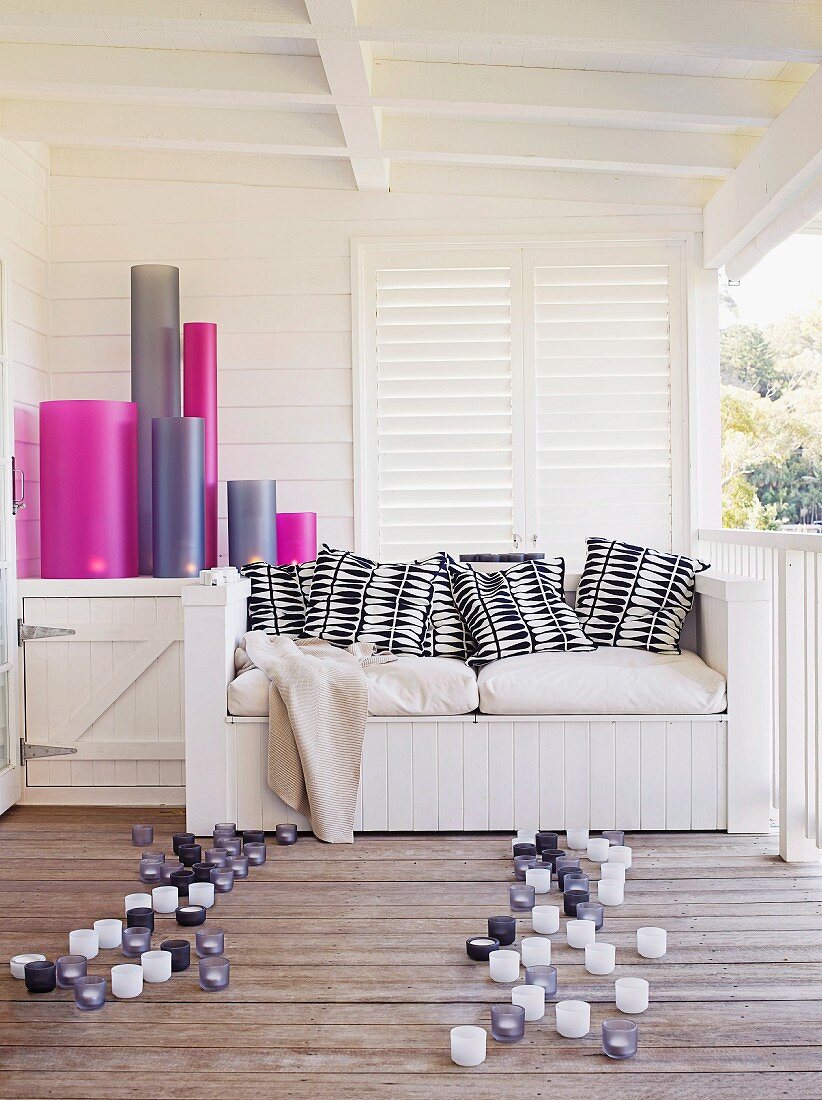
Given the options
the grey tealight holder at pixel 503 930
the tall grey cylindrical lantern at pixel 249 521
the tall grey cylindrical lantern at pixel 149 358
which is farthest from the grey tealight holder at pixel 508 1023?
the tall grey cylindrical lantern at pixel 149 358

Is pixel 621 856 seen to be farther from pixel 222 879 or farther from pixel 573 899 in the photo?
pixel 222 879

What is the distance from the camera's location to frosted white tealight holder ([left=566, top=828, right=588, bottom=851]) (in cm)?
312

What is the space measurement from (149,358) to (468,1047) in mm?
3077

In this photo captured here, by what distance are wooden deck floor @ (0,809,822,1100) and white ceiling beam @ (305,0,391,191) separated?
226 centimetres

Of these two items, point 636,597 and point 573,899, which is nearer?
point 573,899

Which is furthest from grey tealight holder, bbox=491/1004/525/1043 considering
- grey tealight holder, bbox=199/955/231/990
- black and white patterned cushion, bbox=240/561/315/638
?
black and white patterned cushion, bbox=240/561/315/638

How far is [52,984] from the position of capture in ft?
7.09

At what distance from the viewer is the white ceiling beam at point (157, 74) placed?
3.55m

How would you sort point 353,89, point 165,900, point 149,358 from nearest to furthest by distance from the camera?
1. point 165,900
2. point 353,89
3. point 149,358

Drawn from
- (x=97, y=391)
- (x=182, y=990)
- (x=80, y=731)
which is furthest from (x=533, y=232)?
(x=182, y=990)

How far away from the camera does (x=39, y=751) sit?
3.80 meters

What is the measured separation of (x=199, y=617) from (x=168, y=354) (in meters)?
1.37

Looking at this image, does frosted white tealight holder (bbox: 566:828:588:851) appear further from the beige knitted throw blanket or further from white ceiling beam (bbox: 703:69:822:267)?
white ceiling beam (bbox: 703:69:822:267)

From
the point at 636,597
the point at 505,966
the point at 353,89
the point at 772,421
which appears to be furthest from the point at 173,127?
the point at 772,421
